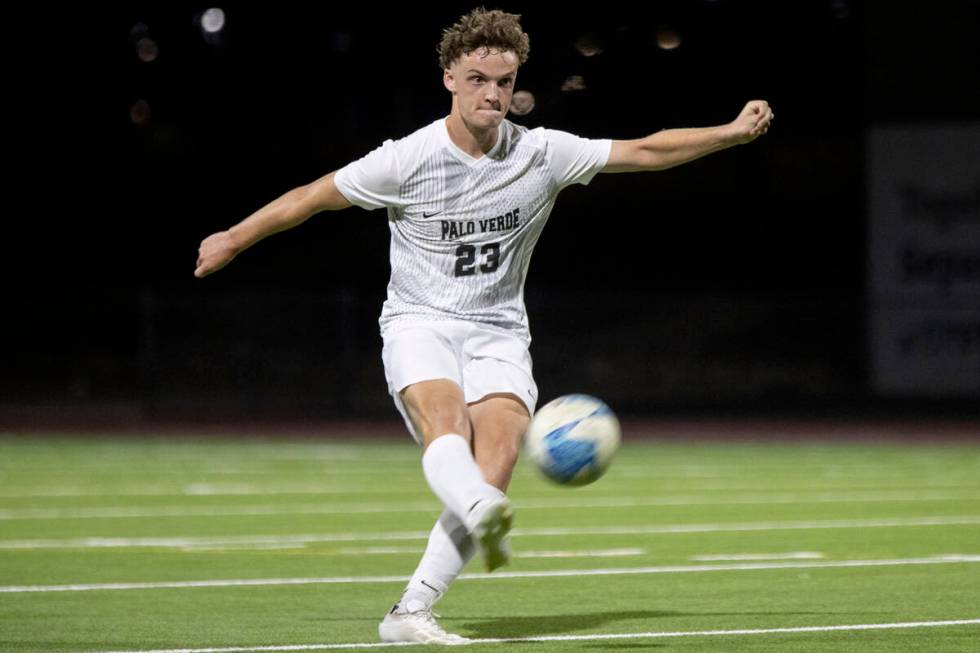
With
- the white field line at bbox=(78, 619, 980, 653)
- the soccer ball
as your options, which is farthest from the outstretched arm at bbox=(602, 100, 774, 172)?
the white field line at bbox=(78, 619, 980, 653)

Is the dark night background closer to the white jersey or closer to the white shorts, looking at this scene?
the white jersey

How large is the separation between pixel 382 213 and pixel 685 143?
31834 millimetres

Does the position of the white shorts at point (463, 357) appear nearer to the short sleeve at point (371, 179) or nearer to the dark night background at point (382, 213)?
the short sleeve at point (371, 179)

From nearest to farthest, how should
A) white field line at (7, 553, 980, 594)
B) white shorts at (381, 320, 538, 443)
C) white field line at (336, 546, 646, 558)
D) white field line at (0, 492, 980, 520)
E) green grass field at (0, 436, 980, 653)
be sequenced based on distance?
white shorts at (381, 320, 538, 443) < green grass field at (0, 436, 980, 653) < white field line at (7, 553, 980, 594) < white field line at (336, 546, 646, 558) < white field line at (0, 492, 980, 520)

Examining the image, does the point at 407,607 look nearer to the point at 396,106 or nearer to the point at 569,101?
the point at 569,101

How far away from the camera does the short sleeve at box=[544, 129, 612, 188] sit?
780 centimetres

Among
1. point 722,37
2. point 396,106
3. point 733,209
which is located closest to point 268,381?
point 396,106

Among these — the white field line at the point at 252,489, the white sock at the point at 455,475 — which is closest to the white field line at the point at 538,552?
the white sock at the point at 455,475

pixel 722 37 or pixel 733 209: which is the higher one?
pixel 722 37

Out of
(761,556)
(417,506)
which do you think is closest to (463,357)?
(761,556)

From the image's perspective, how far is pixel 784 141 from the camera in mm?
43344

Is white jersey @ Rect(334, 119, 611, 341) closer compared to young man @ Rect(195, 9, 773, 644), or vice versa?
young man @ Rect(195, 9, 773, 644)

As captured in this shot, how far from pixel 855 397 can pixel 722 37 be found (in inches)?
372

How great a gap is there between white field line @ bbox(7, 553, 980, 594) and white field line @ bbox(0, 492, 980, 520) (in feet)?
14.9
